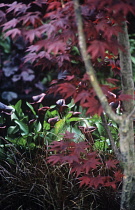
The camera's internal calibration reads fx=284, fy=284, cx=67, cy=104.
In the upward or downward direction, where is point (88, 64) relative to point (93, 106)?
upward

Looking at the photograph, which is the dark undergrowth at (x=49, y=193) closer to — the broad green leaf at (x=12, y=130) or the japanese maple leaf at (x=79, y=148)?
the japanese maple leaf at (x=79, y=148)

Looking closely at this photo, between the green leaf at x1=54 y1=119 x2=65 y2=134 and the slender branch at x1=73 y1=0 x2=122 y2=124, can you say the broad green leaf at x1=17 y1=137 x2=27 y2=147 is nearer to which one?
the green leaf at x1=54 y1=119 x2=65 y2=134

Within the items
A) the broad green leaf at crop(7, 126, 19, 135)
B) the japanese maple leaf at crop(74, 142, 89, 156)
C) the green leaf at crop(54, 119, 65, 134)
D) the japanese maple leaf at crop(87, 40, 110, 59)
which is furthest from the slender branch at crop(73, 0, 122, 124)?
the broad green leaf at crop(7, 126, 19, 135)

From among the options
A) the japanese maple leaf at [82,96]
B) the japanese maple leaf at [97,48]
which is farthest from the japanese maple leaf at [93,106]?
the japanese maple leaf at [97,48]

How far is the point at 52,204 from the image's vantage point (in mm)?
1974

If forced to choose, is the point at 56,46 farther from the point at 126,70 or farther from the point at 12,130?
the point at 12,130

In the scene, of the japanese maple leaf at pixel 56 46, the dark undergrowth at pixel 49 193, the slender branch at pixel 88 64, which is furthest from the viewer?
the dark undergrowth at pixel 49 193

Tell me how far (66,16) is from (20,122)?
1336 mm

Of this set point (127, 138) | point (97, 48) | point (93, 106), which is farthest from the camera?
point (127, 138)

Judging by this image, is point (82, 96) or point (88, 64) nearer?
point (88, 64)

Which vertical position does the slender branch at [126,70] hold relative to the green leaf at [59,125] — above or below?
above

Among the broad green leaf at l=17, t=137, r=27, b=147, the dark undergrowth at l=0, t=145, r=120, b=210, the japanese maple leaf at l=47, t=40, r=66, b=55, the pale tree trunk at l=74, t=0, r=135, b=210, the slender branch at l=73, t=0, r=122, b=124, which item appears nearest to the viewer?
the slender branch at l=73, t=0, r=122, b=124

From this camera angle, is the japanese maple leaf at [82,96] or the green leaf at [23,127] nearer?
the japanese maple leaf at [82,96]

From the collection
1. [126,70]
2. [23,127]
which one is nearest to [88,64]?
[126,70]
